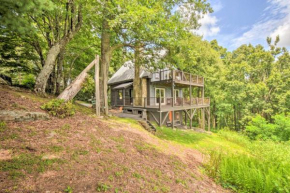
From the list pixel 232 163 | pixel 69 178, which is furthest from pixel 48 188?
pixel 232 163

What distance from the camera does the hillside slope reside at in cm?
224

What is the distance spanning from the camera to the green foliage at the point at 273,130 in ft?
46.8

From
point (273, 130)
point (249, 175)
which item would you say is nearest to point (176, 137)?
point (249, 175)

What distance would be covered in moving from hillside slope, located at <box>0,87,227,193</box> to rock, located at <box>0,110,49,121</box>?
182 mm

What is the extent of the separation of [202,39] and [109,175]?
19886mm

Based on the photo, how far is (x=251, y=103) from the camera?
1933 centimetres

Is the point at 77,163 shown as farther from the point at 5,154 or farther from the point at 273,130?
the point at 273,130

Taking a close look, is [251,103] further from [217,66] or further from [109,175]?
[109,175]

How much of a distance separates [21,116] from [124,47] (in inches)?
338

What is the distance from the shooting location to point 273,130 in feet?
49.0

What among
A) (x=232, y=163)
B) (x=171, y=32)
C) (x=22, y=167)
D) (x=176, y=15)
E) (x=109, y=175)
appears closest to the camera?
(x=22, y=167)

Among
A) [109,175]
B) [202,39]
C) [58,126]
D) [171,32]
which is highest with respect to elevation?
[202,39]

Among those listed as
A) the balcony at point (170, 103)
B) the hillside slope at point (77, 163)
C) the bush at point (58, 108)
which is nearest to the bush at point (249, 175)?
the hillside slope at point (77, 163)

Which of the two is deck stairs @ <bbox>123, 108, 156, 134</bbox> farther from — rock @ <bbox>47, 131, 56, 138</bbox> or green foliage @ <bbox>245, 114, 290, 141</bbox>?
green foliage @ <bbox>245, 114, 290, 141</bbox>
